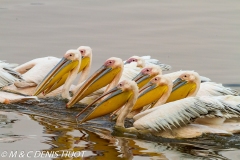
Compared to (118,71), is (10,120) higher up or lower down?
lower down

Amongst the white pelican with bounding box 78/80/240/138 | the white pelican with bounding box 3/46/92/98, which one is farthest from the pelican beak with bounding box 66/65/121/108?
the white pelican with bounding box 78/80/240/138

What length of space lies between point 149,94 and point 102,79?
694 mm

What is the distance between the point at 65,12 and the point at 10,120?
7.93 m

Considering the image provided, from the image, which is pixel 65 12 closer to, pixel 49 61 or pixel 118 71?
pixel 49 61

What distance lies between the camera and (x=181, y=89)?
25.1 ft

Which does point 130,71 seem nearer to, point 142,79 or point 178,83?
point 142,79

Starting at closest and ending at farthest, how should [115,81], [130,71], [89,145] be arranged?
[89,145]
[115,81]
[130,71]

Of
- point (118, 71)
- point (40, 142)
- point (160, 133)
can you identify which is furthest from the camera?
point (118, 71)

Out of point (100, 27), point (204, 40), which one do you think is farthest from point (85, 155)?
point (100, 27)

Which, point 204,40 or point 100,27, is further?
point 100,27

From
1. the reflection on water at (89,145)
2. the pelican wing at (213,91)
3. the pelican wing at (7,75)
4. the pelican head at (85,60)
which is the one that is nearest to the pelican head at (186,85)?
the pelican wing at (213,91)

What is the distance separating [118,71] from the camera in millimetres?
8055

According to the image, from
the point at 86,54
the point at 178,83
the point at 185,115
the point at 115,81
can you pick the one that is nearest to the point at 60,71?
the point at 86,54

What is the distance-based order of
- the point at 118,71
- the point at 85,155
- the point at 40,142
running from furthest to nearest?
the point at 118,71
the point at 40,142
the point at 85,155
